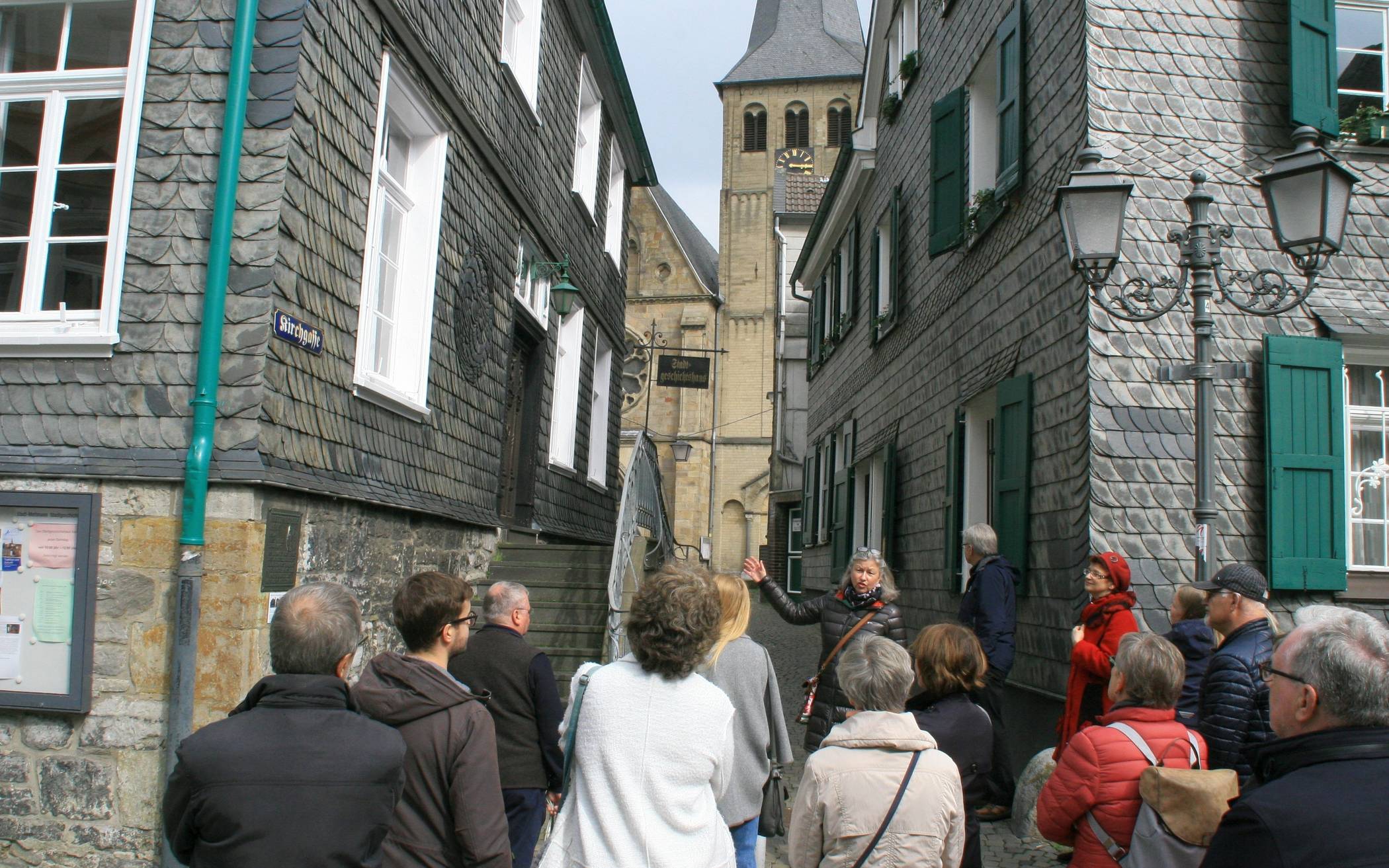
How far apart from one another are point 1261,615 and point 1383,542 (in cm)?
389

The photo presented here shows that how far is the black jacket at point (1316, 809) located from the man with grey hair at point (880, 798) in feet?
3.75

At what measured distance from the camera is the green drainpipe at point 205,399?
5.04m

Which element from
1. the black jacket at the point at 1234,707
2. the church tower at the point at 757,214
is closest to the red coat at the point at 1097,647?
the black jacket at the point at 1234,707

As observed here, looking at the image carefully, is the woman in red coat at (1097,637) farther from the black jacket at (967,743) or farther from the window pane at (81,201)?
the window pane at (81,201)

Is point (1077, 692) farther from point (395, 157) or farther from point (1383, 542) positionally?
point (395, 157)

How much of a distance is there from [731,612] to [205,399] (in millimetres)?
2789

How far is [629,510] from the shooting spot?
29.3 feet

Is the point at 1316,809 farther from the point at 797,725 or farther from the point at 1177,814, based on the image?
the point at 797,725

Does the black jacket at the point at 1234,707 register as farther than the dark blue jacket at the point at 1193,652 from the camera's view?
No

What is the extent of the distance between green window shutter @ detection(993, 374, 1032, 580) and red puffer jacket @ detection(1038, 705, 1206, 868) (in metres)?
4.56

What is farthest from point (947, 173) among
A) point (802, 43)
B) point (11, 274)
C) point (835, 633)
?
point (802, 43)

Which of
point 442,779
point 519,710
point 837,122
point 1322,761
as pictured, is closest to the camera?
point 1322,761

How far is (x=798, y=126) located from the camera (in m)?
43.7

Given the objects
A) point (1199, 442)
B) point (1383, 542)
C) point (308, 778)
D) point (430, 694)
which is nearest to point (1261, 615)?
point (1199, 442)
